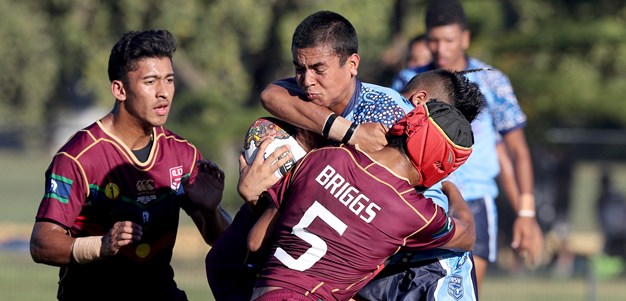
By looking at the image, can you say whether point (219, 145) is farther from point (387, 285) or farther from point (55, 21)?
point (387, 285)

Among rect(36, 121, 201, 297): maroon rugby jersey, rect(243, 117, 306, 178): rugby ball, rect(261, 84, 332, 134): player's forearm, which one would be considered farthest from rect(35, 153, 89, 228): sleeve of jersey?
rect(261, 84, 332, 134): player's forearm

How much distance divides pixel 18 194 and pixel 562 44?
11035 millimetres

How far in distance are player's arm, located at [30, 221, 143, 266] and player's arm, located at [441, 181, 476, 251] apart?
1547 millimetres

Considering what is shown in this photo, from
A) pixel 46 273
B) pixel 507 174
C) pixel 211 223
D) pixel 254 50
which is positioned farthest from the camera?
pixel 254 50

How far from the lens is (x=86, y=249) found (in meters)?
5.31

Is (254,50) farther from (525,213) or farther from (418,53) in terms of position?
(525,213)

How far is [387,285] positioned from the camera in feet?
17.6

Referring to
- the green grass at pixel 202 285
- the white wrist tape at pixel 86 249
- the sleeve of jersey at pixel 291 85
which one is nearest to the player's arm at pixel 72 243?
the white wrist tape at pixel 86 249

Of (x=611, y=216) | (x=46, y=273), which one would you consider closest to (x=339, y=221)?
(x=46, y=273)

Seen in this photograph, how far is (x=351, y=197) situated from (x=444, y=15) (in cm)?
347

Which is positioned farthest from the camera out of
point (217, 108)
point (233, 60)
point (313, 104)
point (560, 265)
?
point (233, 60)

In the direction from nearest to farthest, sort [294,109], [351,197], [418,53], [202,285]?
[351,197] → [294,109] → [418,53] → [202,285]

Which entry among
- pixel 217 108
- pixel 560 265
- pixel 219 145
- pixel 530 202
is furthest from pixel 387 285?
pixel 217 108

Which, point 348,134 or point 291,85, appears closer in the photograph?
point 348,134
